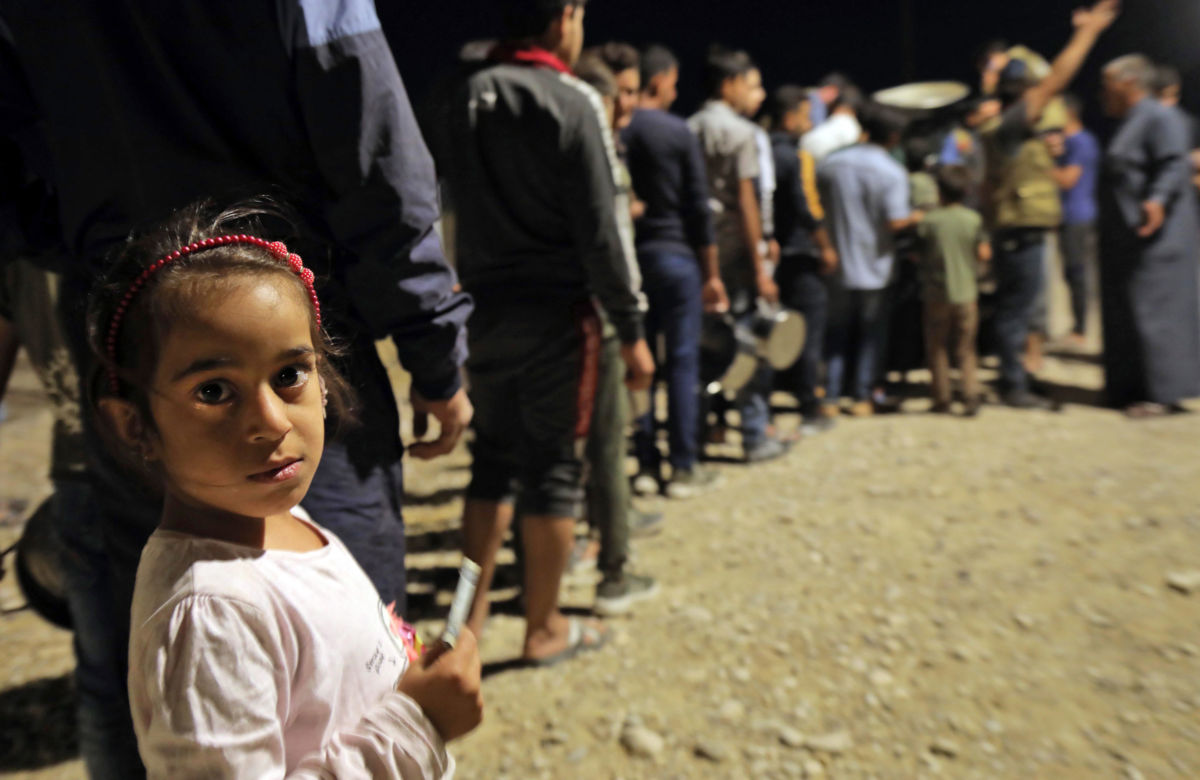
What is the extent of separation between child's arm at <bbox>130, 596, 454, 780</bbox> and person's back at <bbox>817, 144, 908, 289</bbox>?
4.96 meters

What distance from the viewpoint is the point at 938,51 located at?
1272 centimetres

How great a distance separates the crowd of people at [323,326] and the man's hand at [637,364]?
0.04 feet

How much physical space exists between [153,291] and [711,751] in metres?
1.88

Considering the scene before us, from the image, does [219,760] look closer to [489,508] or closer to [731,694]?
[489,508]

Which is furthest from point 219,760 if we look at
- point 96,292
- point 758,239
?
point 758,239

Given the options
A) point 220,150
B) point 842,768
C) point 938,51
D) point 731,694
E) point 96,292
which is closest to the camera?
point 96,292

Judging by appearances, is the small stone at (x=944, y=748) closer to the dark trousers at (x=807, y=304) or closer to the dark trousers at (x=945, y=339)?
the dark trousers at (x=807, y=304)

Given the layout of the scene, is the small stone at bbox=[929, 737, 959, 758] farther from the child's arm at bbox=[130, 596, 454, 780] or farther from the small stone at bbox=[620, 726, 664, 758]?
the child's arm at bbox=[130, 596, 454, 780]

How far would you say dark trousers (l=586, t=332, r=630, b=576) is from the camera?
2729 millimetres

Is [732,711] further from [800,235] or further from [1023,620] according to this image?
[800,235]

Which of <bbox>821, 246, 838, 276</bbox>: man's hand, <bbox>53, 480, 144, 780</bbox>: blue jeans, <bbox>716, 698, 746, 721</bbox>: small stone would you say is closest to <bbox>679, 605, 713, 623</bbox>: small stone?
<bbox>716, 698, 746, 721</bbox>: small stone

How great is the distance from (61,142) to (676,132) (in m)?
2.78

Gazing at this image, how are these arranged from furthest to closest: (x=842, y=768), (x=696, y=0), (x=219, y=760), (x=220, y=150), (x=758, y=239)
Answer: (x=696, y=0)
(x=758, y=239)
(x=842, y=768)
(x=220, y=150)
(x=219, y=760)

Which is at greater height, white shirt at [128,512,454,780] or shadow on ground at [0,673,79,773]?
white shirt at [128,512,454,780]
